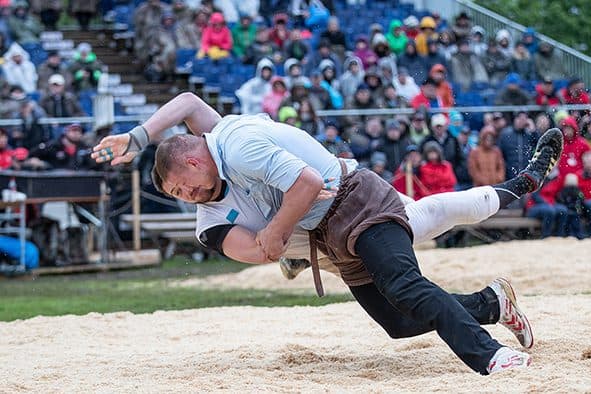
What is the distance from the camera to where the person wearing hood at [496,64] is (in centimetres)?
2097

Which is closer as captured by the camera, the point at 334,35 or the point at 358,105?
the point at 358,105

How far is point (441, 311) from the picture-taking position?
5176 mm

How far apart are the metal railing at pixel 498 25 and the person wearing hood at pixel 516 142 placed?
188 inches

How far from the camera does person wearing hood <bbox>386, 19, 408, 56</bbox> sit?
68.5 feet

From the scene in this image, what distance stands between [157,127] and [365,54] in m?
14.5

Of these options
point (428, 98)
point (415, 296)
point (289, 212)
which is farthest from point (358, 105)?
point (415, 296)

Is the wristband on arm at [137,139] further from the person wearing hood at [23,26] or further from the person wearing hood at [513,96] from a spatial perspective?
the person wearing hood at [23,26]

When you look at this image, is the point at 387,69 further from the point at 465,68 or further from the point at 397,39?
the point at 465,68

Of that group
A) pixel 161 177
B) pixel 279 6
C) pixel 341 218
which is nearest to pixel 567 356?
pixel 341 218

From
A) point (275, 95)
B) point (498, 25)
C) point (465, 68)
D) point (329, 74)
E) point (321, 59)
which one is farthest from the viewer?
point (498, 25)

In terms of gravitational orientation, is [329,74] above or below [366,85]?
above

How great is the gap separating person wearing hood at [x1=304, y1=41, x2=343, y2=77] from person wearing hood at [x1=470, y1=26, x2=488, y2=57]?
3.08 metres

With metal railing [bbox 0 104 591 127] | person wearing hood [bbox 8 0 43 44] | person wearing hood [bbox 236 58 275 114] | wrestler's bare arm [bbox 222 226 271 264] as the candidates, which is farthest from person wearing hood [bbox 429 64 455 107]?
wrestler's bare arm [bbox 222 226 271 264]

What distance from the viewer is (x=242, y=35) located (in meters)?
20.5
